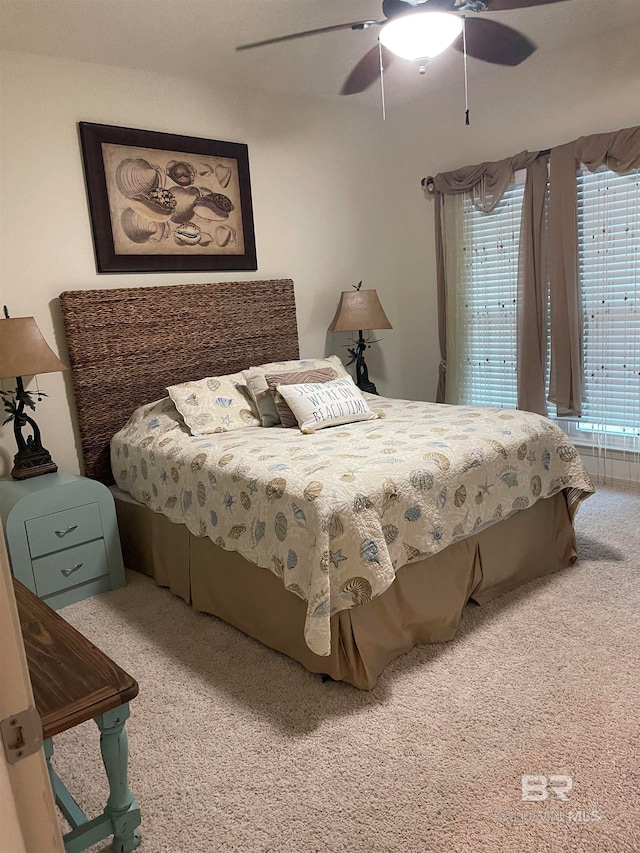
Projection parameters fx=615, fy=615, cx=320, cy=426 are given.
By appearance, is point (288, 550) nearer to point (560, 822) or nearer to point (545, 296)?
point (560, 822)

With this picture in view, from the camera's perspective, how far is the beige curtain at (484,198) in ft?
13.3

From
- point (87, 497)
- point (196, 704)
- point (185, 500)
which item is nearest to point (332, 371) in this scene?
point (185, 500)

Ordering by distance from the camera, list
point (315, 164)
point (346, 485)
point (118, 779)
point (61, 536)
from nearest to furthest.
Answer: point (118, 779) → point (346, 485) → point (61, 536) → point (315, 164)

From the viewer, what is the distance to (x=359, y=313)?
430cm

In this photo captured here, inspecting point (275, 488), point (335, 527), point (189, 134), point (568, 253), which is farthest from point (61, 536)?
point (568, 253)

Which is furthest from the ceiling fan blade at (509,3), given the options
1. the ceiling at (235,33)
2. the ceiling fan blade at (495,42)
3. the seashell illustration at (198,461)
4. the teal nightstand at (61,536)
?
the teal nightstand at (61,536)

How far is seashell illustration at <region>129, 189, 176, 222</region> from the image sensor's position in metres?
3.54

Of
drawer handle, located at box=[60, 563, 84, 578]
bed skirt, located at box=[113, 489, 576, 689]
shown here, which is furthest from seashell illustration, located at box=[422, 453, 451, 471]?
drawer handle, located at box=[60, 563, 84, 578]

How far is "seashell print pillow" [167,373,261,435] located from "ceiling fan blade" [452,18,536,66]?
2028 millimetres

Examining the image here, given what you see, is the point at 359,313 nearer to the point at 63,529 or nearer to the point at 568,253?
the point at 568,253

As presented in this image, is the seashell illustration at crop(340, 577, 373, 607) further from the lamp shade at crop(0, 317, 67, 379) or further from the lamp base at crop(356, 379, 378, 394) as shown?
the lamp base at crop(356, 379, 378, 394)

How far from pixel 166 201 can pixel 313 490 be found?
2.35 meters

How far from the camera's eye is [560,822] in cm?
154

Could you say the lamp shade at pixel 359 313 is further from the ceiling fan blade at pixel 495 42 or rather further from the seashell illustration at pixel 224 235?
the ceiling fan blade at pixel 495 42
